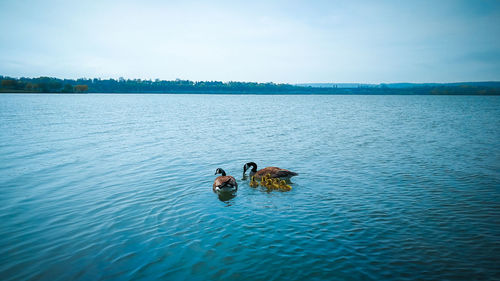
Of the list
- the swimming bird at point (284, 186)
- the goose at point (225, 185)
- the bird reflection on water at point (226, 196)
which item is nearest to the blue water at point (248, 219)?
the bird reflection on water at point (226, 196)

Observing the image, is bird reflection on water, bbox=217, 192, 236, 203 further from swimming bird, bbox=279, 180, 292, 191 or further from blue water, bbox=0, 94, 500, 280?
swimming bird, bbox=279, 180, 292, 191

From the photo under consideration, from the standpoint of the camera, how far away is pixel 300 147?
24.4 meters

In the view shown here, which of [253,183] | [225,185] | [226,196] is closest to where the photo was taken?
[225,185]

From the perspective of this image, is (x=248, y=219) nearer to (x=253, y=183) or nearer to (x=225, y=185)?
(x=225, y=185)

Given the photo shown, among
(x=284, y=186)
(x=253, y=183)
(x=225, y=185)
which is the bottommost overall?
(x=253, y=183)

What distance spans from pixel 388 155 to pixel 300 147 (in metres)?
6.68

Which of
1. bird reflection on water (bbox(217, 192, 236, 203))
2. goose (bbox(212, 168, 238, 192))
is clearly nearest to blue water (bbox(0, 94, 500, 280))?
bird reflection on water (bbox(217, 192, 236, 203))

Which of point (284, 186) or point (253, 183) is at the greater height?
point (284, 186)

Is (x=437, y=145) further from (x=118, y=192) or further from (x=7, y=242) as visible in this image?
(x=7, y=242)

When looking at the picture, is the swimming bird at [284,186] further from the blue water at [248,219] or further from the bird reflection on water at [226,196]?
the bird reflection on water at [226,196]

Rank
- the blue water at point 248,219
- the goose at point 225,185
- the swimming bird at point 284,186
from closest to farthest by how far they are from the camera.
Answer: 1. the blue water at point 248,219
2. the goose at point 225,185
3. the swimming bird at point 284,186

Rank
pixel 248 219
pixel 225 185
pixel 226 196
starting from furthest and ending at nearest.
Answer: pixel 226 196 < pixel 225 185 < pixel 248 219

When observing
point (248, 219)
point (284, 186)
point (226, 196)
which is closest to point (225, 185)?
point (226, 196)

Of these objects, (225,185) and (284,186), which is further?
(284,186)
